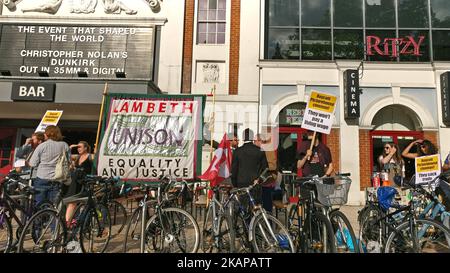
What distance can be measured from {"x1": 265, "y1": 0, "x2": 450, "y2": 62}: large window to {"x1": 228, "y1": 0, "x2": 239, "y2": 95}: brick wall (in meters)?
1.15

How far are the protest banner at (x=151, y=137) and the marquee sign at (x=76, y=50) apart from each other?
6.83 m

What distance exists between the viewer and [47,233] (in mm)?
4520

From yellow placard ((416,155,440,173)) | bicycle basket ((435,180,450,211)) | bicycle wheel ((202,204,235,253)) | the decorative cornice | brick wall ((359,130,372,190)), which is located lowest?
bicycle wheel ((202,204,235,253))

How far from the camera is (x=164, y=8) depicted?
43.3 ft

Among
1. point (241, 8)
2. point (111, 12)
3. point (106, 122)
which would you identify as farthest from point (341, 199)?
point (111, 12)

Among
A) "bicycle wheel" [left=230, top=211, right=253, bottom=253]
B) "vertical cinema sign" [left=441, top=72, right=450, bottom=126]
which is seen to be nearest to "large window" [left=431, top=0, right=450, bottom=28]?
"vertical cinema sign" [left=441, top=72, right=450, bottom=126]

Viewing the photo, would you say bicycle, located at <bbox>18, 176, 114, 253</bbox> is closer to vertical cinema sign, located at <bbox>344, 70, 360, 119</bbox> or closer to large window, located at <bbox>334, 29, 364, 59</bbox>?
vertical cinema sign, located at <bbox>344, 70, 360, 119</bbox>

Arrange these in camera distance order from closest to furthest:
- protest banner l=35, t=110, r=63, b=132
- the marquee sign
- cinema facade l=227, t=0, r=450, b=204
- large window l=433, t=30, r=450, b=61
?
protest banner l=35, t=110, r=63, b=132
cinema facade l=227, t=0, r=450, b=204
the marquee sign
large window l=433, t=30, r=450, b=61

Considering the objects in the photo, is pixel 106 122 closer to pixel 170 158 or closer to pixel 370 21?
pixel 170 158

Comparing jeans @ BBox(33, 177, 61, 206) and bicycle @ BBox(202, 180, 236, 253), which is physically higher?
jeans @ BBox(33, 177, 61, 206)

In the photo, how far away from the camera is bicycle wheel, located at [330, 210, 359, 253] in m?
4.09

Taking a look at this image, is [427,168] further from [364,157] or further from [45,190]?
[364,157]

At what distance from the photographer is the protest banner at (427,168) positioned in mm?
5016

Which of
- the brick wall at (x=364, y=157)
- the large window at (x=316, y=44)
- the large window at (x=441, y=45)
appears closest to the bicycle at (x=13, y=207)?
the brick wall at (x=364, y=157)
